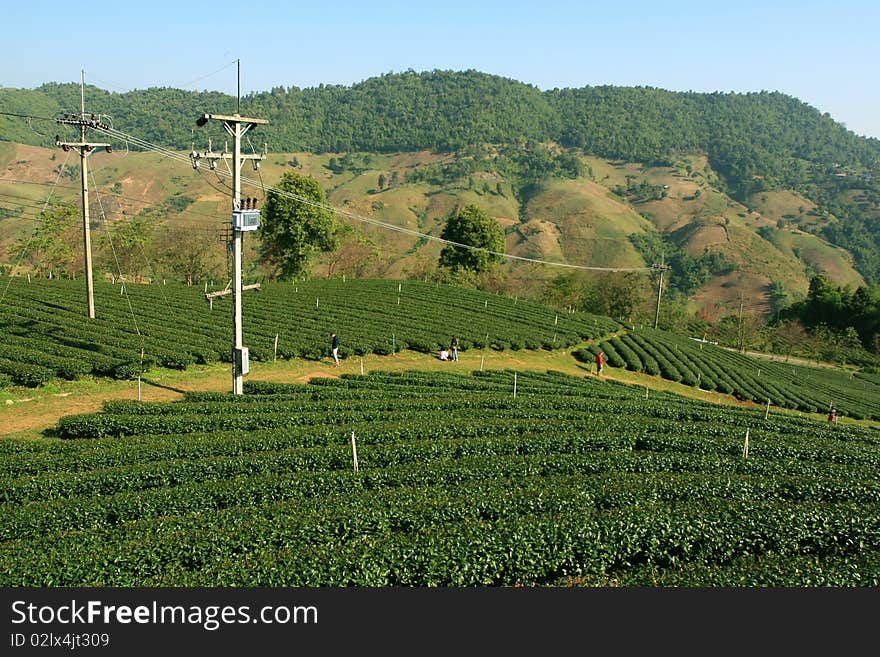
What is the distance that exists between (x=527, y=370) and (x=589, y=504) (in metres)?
26.0

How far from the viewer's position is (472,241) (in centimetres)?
8056

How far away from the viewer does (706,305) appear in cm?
14175

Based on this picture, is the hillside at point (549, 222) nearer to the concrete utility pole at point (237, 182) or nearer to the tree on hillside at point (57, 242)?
the tree on hillside at point (57, 242)

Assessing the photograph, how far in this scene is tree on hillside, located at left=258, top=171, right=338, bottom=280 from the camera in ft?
232

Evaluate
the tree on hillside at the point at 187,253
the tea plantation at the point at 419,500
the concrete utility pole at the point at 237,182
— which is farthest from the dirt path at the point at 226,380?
the tree on hillside at the point at 187,253

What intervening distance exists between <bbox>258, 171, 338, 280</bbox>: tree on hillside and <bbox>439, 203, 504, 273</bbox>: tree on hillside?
16.3 metres

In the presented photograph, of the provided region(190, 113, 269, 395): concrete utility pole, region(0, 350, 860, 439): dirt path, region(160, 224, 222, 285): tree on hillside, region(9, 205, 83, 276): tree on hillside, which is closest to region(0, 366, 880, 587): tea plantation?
region(0, 350, 860, 439): dirt path

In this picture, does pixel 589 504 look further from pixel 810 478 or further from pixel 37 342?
pixel 37 342

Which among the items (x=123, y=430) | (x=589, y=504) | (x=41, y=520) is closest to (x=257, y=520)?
(x=41, y=520)

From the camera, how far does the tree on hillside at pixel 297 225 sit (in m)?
70.7

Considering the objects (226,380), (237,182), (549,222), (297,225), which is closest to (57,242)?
(297,225)

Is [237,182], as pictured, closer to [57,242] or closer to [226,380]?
[226,380]

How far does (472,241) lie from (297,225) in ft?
73.6

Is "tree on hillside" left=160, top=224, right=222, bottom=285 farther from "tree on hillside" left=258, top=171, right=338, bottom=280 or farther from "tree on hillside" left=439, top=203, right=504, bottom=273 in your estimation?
"tree on hillside" left=439, top=203, right=504, bottom=273
